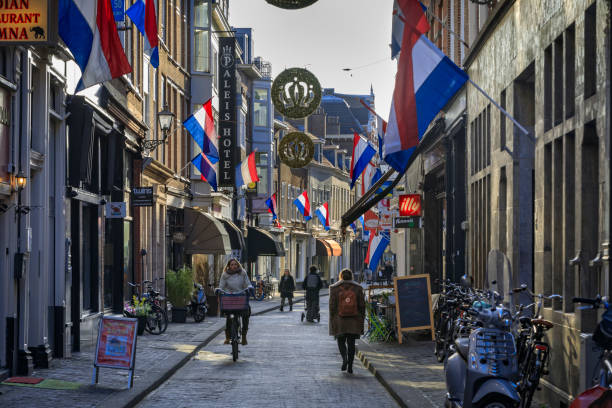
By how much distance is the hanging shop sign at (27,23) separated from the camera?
11.6 meters

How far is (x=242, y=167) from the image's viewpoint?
117 ft

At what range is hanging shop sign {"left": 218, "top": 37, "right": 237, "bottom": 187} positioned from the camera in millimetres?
36969

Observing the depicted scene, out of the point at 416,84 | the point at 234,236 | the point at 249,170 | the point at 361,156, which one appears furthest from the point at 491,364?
the point at 234,236

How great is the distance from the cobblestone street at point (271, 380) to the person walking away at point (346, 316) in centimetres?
41

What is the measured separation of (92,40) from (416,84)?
13.5 feet

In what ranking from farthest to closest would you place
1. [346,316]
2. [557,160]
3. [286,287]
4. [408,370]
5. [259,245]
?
[259,245] → [286,287] → [346,316] → [408,370] → [557,160]

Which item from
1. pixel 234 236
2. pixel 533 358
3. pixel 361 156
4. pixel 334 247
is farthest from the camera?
pixel 334 247

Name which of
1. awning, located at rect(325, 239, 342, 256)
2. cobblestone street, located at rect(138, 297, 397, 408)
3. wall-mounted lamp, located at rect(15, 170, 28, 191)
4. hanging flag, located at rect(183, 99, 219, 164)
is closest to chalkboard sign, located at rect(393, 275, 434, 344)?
cobblestone street, located at rect(138, 297, 397, 408)

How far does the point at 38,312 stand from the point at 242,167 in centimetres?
2130

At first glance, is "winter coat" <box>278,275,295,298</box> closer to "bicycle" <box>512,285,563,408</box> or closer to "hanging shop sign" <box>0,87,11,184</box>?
"hanging shop sign" <box>0,87,11,184</box>

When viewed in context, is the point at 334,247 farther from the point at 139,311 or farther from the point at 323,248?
the point at 139,311

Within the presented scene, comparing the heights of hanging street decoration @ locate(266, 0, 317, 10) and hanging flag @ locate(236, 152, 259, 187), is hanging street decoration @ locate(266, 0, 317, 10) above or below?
above

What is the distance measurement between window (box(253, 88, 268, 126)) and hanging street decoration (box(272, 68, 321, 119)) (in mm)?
29186

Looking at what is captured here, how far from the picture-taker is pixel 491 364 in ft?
28.1
